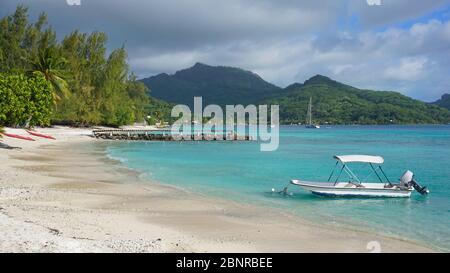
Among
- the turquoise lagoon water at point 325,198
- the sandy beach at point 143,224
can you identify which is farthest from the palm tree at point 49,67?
the sandy beach at point 143,224

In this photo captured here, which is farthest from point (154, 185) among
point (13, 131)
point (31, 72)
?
point (31, 72)

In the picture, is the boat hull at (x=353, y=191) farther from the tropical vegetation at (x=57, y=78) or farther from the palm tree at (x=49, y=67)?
the palm tree at (x=49, y=67)

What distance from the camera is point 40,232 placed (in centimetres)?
1116

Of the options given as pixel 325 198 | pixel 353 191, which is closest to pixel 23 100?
pixel 325 198

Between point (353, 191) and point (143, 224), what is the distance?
12596 millimetres

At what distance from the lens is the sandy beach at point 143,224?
11.1m

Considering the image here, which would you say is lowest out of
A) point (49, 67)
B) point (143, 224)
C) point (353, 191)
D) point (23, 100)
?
point (353, 191)

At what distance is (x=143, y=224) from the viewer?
14359mm

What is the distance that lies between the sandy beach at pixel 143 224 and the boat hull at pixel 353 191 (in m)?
4.54

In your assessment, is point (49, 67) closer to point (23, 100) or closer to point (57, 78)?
point (57, 78)

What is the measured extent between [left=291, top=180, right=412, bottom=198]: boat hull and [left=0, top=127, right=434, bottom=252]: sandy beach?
454 cm

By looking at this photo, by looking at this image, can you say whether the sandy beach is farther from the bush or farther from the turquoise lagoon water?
the bush

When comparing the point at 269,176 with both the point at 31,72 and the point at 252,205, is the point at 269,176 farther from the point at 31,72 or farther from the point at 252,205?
the point at 31,72

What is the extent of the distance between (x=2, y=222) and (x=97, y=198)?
756 cm
